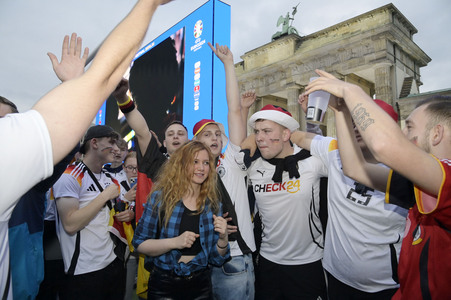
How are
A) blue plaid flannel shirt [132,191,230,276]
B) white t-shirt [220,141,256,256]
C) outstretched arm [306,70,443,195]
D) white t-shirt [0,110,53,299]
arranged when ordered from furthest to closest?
1. white t-shirt [220,141,256,256]
2. blue plaid flannel shirt [132,191,230,276]
3. outstretched arm [306,70,443,195]
4. white t-shirt [0,110,53,299]

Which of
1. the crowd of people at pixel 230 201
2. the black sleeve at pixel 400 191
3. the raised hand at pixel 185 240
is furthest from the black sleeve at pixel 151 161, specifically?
the black sleeve at pixel 400 191

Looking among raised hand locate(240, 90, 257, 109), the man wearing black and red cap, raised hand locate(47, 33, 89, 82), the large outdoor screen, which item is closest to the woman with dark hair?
the man wearing black and red cap

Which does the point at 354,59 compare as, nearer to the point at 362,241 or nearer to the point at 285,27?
the point at 285,27

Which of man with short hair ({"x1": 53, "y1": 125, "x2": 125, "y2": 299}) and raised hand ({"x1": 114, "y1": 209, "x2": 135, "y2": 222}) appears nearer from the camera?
man with short hair ({"x1": 53, "y1": 125, "x2": 125, "y2": 299})

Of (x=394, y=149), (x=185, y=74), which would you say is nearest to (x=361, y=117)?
(x=394, y=149)

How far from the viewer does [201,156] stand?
8.46 ft

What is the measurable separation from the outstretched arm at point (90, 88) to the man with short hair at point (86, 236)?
1.93 m

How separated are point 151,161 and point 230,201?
3.10 feet

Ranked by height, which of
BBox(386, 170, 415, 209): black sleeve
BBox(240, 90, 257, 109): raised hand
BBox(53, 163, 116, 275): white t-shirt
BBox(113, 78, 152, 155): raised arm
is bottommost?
BBox(53, 163, 116, 275): white t-shirt

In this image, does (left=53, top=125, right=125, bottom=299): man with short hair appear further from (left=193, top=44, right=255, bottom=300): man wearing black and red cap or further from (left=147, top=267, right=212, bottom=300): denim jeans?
(left=193, top=44, right=255, bottom=300): man wearing black and red cap

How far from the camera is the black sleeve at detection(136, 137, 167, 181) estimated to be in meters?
2.84

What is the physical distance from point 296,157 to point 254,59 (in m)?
20.0

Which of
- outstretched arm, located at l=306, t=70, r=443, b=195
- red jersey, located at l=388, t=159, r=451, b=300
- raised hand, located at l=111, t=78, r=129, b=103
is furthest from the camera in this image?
raised hand, located at l=111, t=78, r=129, b=103

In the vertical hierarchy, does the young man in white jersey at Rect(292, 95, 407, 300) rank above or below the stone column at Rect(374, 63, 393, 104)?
below
